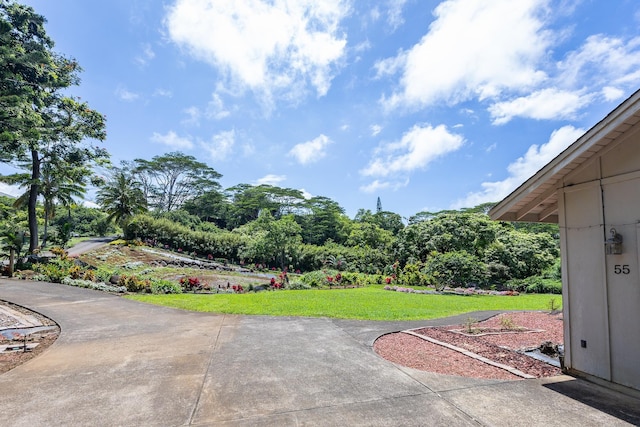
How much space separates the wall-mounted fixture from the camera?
4.00m

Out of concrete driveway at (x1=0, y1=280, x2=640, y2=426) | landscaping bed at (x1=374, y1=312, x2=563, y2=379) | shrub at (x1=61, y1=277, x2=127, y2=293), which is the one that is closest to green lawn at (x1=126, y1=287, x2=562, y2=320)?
shrub at (x1=61, y1=277, x2=127, y2=293)

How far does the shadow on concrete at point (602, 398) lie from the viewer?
3.38 m

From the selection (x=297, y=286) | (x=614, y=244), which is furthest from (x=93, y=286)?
(x=614, y=244)

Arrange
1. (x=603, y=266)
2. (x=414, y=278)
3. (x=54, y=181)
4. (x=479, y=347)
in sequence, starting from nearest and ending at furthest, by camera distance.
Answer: (x=603, y=266) → (x=479, y=347) → (x=414, y=278) → (x=54, y=181)

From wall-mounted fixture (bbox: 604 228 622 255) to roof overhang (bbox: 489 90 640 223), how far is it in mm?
1016

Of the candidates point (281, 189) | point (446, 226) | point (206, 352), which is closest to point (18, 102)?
point (206, 352)

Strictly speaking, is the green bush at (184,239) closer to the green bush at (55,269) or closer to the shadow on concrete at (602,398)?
the green bush at (55,269)

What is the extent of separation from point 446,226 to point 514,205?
56.7 feet

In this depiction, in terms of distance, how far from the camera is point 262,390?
13.1ft

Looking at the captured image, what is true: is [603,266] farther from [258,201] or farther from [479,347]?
[258,201]

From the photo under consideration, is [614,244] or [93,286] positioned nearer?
[614,244]

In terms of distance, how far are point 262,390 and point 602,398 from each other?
3.97 meters

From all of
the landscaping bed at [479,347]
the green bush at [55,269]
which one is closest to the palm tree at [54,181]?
the green bush at [55,269]

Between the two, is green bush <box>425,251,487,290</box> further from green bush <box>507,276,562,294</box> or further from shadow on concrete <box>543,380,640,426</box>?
shadow on concrete <box>543,380,640,426</box>
